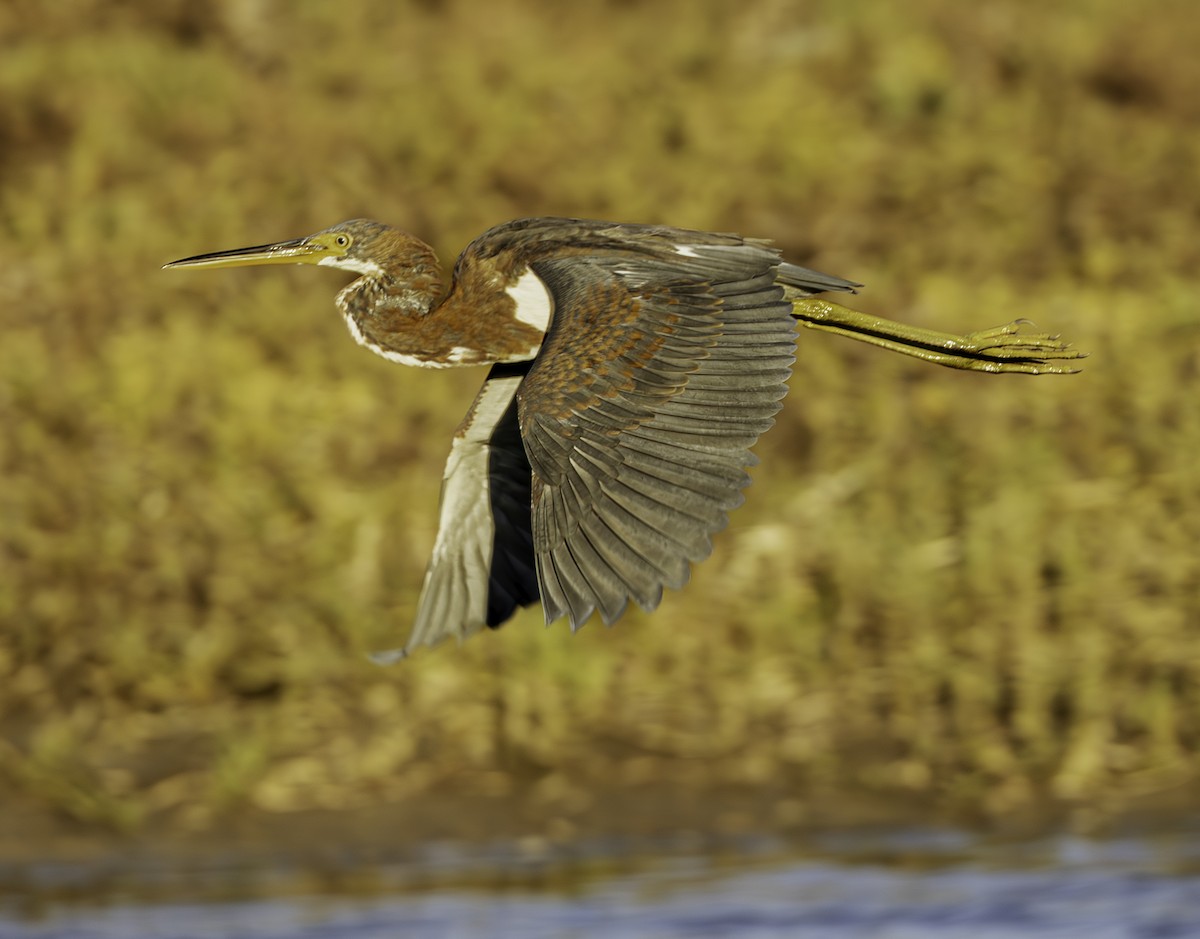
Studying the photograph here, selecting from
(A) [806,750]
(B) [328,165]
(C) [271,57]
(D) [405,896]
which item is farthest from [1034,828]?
(C) [271,57]

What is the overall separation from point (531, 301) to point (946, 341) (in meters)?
1.23

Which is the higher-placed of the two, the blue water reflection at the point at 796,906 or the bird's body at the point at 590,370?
the bird's body at the point at 590,370

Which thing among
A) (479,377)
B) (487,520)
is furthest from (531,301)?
(479,377)

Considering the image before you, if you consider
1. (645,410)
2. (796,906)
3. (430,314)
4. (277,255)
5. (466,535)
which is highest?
→ (277,255)

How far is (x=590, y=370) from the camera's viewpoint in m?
4.68

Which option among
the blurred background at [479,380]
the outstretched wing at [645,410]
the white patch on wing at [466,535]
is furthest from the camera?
the blurred background at [479,380]

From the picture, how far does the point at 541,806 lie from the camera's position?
24.6 ft

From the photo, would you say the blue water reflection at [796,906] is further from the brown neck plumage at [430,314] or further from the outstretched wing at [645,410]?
the outstretched wing at [645,410]

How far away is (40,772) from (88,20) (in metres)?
8.18

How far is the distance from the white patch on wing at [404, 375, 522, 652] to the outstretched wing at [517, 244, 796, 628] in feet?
1.94

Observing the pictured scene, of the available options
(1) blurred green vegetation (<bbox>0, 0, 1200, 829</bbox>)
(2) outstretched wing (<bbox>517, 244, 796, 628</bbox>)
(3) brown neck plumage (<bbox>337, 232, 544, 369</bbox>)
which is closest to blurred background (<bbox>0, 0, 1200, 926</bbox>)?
(1) blurred green vegetation (<bbox>0, 0, 1200, 829</bbox>)

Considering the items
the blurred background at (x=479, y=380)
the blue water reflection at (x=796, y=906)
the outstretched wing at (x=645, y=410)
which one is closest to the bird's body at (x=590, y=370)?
the outstretched wing at (x=645, y=410)

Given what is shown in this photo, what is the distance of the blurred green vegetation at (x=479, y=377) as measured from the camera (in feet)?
25.5

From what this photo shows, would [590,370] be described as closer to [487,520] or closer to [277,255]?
[487,520]
